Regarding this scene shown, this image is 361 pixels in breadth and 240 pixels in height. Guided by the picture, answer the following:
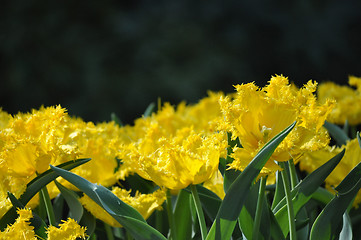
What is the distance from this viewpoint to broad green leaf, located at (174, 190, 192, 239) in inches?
41.8

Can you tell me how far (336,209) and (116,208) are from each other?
339 mm

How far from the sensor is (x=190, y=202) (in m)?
1.05

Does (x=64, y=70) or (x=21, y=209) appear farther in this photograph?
(x=64, y=70)

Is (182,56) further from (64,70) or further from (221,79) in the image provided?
(64,70)

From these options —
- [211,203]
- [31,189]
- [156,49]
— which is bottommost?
[211,203]

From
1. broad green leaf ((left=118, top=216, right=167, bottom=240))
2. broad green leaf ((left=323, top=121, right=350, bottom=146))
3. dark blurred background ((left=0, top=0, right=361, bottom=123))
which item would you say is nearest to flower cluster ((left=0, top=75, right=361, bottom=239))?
broad green leaf ((left=118, top=216, right=167, bottom=240))

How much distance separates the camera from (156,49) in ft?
19.0

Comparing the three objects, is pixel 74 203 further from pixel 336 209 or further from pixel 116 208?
pixel 336 209

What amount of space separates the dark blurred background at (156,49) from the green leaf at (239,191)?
14.9 feet

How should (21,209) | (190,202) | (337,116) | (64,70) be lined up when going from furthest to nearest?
(64,70) < (337,116) < (190,202) < (21,209)

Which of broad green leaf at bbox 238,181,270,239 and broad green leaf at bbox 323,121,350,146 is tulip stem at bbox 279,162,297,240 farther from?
broad green leaf at bbox 323,121,350,146

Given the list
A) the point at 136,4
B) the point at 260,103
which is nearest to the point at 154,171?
the point at 260,103

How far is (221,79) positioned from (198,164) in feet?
16.0

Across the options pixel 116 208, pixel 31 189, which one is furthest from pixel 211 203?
pixel 31 189
